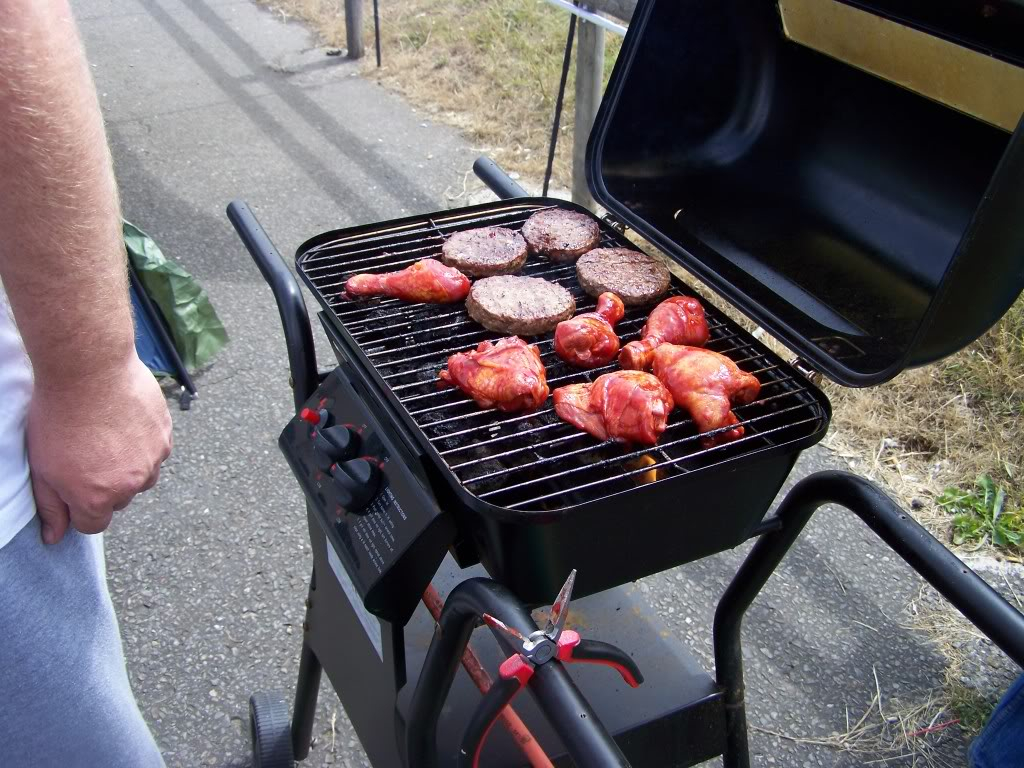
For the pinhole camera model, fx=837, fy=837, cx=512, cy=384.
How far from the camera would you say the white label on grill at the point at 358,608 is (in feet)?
5.13

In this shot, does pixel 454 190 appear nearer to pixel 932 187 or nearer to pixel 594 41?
pixel 594 41

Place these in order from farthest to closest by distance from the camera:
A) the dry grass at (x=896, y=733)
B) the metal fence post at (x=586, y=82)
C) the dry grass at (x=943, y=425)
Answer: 1. the metal fence post at (x=586, y=82)
2. the dry grass at (x=943, y=425)
3. the dry grass at (x=896, y=733)

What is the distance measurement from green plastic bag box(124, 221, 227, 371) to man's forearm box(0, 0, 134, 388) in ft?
7.04

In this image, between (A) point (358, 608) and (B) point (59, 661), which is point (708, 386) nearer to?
(A) point (358, 608)

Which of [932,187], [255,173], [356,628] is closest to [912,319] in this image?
[932,187]

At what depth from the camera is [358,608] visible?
1616 mm

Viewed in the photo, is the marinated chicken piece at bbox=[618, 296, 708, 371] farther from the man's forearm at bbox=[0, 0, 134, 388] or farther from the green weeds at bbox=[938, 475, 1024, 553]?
the green weeds at bbox=[938, 475, 1024, 553]

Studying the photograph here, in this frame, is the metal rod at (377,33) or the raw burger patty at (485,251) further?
the metal rod at (377,33)

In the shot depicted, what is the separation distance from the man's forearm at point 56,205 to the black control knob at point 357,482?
13.8 inches

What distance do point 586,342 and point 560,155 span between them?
366cm

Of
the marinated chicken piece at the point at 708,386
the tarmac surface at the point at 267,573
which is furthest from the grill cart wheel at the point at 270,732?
the marinated chicken piece at the point at 708,386

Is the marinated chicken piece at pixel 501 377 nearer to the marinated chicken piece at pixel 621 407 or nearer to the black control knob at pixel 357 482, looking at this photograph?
the marinated chicken piece at pixel 621 407

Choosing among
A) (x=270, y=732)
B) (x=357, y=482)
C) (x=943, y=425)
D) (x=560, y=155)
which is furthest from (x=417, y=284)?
(x=560, y=155)

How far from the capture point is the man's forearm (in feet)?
3.11
